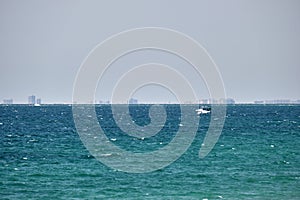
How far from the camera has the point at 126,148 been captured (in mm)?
69312

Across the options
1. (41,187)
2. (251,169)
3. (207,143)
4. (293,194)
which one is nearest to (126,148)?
(207,143)

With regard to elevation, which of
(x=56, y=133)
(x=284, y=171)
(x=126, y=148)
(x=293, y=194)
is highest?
(x=56, y=133)

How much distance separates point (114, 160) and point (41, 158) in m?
7.29

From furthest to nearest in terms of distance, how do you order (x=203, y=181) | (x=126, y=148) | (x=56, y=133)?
(x=56, y=133) < (x=126, y=148) < (x=203, y=181)

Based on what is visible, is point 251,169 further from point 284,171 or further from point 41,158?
point 41,158

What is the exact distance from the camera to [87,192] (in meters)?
40.4

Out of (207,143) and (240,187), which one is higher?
(207,143)

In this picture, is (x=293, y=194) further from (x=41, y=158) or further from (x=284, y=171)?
(x=41, y=158)

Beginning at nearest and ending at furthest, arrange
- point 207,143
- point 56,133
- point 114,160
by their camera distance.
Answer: point 114,160 < point 207,143 < point 56,133

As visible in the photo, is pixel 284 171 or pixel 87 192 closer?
pixel 87 192

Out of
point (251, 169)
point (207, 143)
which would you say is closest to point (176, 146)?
point (207, 143)

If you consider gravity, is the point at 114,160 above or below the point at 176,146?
below

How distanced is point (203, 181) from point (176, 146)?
27.5 meters

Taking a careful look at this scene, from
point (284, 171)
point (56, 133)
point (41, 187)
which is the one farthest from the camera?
point (56, 133)
